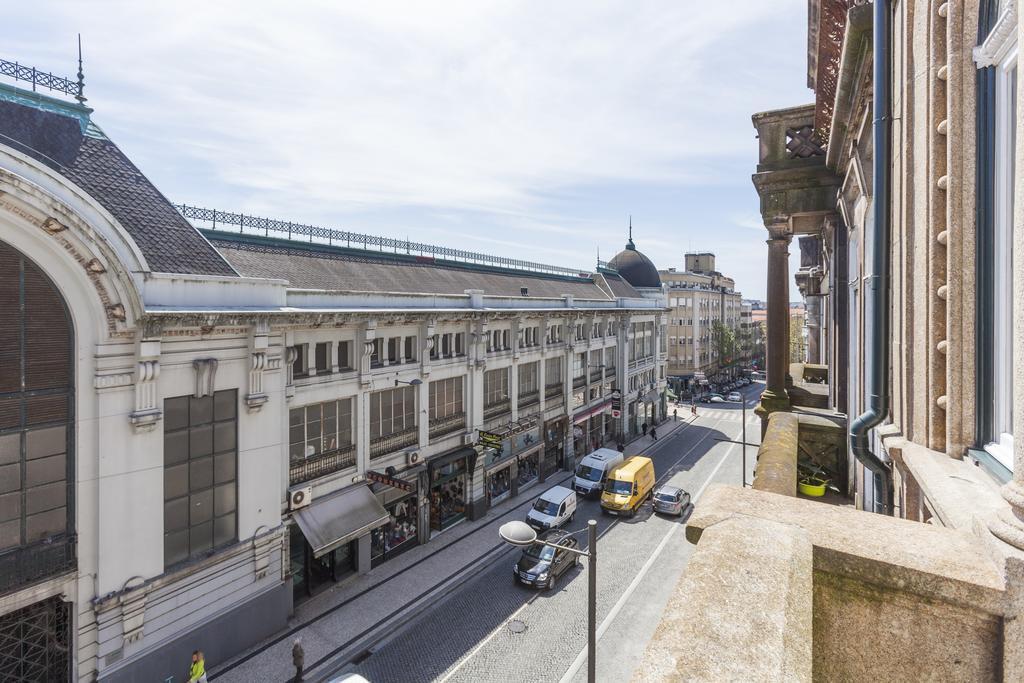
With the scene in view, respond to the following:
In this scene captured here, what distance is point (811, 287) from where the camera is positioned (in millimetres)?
29000

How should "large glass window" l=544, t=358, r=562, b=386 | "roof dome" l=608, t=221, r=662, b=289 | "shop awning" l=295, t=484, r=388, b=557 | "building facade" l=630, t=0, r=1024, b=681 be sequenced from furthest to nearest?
1. "roof dome" l=608, t=221, r=662, b=289
2. "large glass window" l=544, t=358, r=562, b=386
3. "shop awning" l=295, t=484, r=388, b=557
4. "building facade" l=630, t=0, r=1024, b=681

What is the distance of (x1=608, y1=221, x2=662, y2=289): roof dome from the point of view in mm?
57688

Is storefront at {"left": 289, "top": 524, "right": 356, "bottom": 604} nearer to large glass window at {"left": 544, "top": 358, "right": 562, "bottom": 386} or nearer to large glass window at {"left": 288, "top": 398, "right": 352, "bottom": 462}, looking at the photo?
large glass window at {"left": 288, "top": 398, "right": 352, "bottom": 462}

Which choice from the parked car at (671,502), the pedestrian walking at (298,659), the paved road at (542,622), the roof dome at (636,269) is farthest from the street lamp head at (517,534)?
the roof dome at (636,269)

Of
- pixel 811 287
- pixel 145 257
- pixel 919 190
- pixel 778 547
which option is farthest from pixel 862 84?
pixel 811 287

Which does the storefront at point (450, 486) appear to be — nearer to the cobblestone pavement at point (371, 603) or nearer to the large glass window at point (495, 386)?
the cobblestone pavement at point (371, 603)

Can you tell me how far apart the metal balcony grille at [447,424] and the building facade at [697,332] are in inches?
1943

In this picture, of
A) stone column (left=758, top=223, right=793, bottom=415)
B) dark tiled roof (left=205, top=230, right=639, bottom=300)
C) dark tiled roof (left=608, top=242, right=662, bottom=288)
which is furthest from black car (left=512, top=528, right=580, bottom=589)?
dark tiled roof (left=608, top=242, right=662, bottom=288)

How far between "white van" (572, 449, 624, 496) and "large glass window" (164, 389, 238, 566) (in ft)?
67.1

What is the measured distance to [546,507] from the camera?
28.1m

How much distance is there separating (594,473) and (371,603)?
1666 centimetres

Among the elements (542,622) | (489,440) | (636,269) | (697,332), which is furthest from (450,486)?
(697,332)

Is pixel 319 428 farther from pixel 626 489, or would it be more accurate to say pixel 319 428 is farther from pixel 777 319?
pixel 626 489

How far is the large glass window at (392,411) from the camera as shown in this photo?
930 inches
